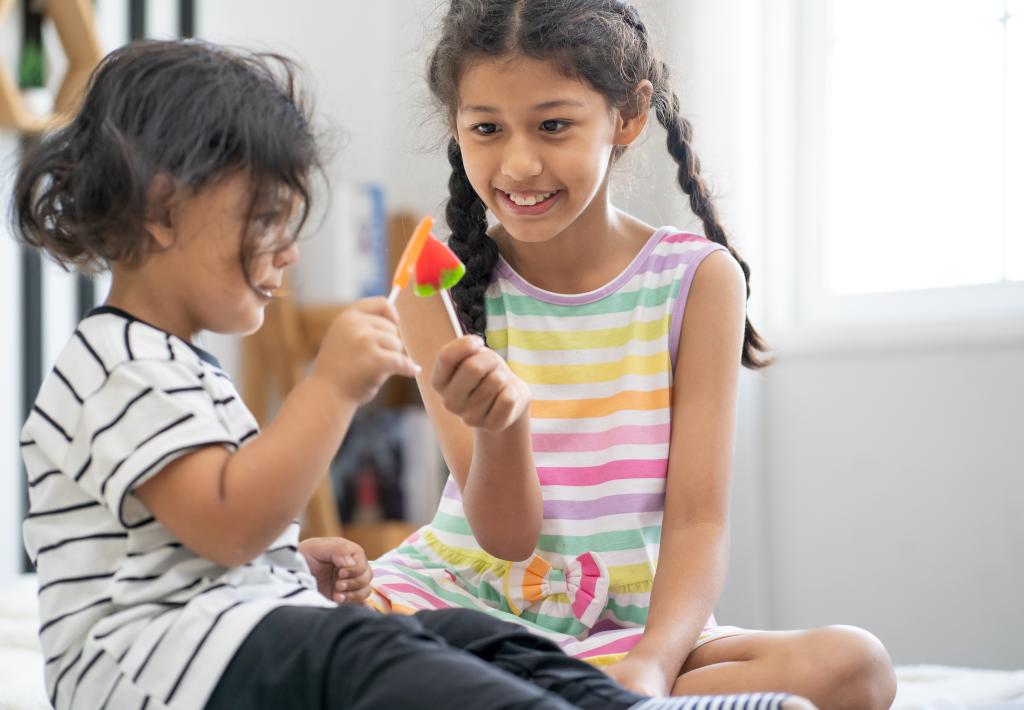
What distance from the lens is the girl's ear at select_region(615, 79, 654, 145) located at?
1.28 metres

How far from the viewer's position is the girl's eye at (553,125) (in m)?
1.20

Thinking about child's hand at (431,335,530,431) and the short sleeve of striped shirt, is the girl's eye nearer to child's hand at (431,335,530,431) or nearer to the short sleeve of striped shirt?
child's hand at (431,335,530,431)

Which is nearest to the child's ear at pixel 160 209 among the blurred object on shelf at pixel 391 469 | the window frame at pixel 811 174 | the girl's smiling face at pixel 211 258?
the girl's smiling face at pixel 211 258

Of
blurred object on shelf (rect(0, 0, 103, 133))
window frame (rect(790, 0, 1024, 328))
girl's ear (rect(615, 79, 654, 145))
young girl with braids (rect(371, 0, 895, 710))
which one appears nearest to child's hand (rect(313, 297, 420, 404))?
young girl with braids (rect(371, 0, 895, 710))

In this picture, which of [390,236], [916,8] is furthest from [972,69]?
[390,236]

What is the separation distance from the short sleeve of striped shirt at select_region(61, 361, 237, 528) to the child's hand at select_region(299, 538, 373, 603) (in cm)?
26

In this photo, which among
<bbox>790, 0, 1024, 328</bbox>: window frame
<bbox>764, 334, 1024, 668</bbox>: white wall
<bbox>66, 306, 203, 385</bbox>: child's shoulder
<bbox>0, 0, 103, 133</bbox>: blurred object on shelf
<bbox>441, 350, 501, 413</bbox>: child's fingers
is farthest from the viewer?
<bbox>0, 0, 103, 133</bbox>: blurred object on shelf

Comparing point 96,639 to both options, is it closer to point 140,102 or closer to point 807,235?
point 140,102

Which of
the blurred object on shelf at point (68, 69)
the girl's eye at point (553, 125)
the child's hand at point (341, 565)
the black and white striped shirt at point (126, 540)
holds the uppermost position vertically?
the blurred object on shelf at point (68, 69)

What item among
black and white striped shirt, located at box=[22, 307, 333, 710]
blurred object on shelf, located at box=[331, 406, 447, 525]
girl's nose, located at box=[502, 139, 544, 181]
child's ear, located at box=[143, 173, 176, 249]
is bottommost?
blurred object on shelf, located at box=[331, 406, 447, 525]

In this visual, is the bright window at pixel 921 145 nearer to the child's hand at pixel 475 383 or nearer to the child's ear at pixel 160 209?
the child's hand at pixel 475 383

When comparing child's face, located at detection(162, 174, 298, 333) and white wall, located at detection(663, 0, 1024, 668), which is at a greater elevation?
child's face, located at detection(162, 174, 298, 333)

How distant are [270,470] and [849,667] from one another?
1.75 ft

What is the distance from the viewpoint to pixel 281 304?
282 centimetres
